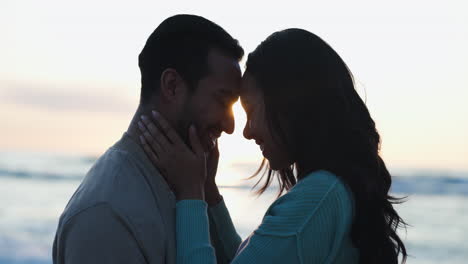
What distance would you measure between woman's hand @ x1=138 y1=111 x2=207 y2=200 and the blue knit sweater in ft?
0.65

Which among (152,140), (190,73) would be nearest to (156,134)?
(152,140)

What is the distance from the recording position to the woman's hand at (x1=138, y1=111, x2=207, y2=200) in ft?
8.18

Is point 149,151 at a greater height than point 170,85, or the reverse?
point 170,85

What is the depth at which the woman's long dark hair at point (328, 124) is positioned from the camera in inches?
91.1

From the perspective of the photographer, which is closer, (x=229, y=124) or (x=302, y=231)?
(x=302, y=231)

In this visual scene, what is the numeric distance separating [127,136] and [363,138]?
1.01 metres

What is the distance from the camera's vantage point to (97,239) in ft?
6.59

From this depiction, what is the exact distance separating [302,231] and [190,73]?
93cm

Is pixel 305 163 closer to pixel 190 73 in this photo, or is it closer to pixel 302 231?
pixel 302 231

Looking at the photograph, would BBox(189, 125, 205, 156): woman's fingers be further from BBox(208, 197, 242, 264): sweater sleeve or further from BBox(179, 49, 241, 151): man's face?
BBox(208, 197, 242, 264): sweater sleeve

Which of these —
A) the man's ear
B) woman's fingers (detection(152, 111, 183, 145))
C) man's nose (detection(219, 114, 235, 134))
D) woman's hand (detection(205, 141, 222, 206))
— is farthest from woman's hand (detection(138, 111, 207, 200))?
woman's hand (detection(205, 141, 222, 206))

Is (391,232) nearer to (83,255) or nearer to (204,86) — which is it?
(204,86)

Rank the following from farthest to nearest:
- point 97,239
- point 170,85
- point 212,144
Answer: point 212,144 → point 170,85 → point 97,239

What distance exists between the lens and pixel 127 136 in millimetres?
2471
